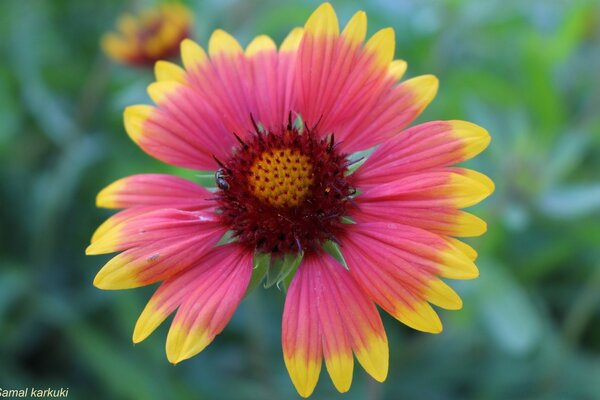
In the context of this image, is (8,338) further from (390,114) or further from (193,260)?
(390,114)

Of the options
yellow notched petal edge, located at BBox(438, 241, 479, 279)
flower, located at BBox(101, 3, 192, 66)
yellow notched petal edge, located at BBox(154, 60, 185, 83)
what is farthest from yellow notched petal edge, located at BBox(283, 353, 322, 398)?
flower, located at BBox(101, 3, 192, 66)

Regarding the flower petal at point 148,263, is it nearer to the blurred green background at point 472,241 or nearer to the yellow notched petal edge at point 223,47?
the yellow notched petal edge at point 223,47

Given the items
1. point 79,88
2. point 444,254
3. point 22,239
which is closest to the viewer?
point 444,254

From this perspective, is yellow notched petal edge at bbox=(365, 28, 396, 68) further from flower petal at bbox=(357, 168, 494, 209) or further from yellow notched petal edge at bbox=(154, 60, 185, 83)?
yellow notched petal edge at bbox=(154, 60, 185, 83)

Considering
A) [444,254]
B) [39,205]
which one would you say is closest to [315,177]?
[444,254]

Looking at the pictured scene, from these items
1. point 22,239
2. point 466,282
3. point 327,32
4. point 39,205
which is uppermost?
point 327,32

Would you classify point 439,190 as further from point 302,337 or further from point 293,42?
point 293,42
